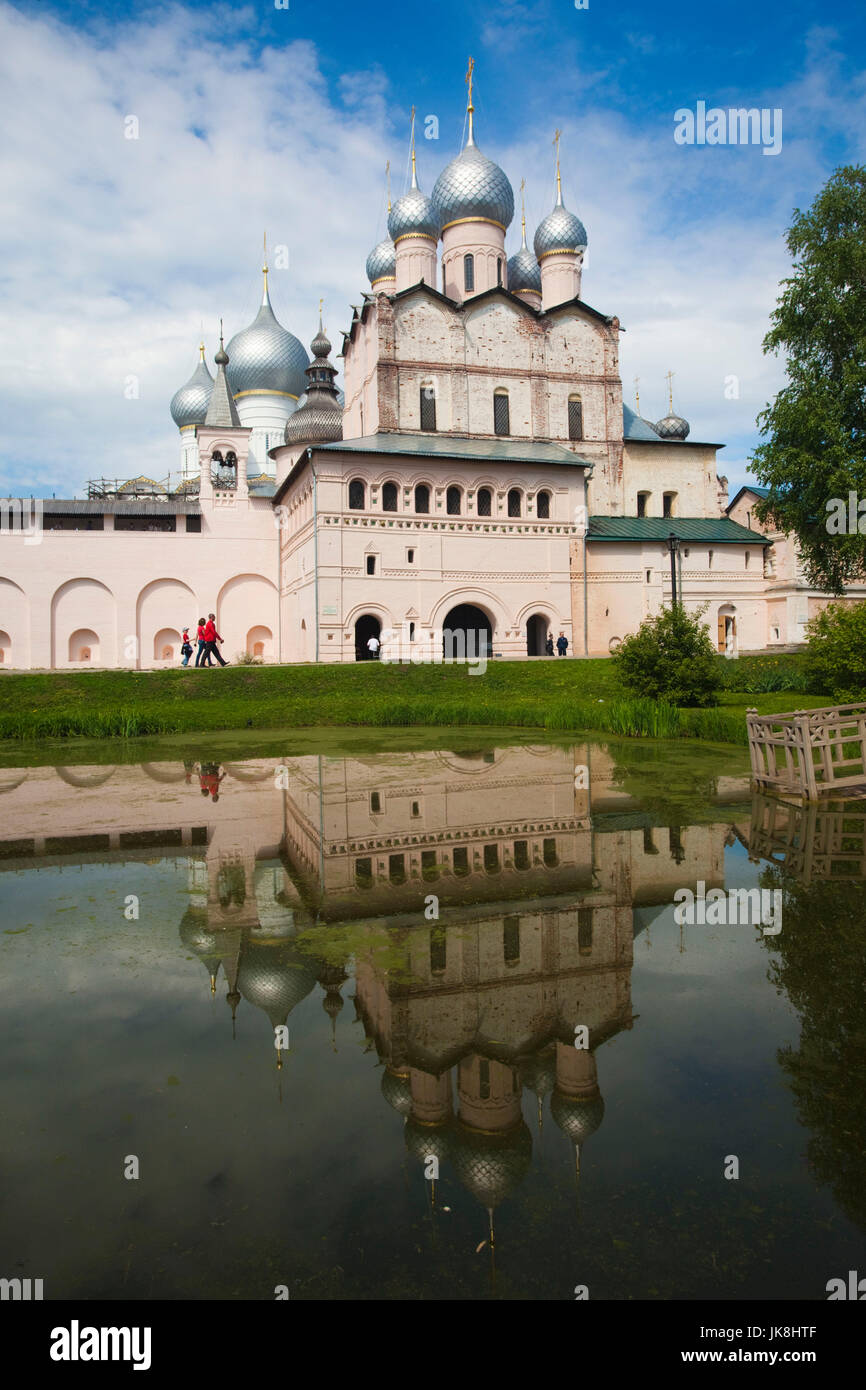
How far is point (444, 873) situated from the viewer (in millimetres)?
5520

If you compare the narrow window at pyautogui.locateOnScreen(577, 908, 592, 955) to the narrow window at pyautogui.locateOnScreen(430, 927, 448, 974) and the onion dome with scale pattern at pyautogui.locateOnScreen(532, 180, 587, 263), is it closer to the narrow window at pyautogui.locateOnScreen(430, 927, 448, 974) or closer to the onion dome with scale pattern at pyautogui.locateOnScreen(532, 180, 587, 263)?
the narrow window at pyautogui.locateOnScreen(430, 927, 448, 974)

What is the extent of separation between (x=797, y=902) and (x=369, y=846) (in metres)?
2.90

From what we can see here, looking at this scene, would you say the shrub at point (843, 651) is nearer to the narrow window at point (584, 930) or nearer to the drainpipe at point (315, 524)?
the narrow window at point (584, 930)

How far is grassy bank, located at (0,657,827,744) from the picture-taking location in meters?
14.7

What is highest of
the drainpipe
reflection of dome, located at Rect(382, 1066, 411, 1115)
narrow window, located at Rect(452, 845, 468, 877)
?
the drainpipe

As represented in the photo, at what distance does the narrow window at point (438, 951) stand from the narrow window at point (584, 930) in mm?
660

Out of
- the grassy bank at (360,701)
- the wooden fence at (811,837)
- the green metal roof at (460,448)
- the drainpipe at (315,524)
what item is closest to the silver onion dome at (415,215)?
the green metal roof at (460,448)

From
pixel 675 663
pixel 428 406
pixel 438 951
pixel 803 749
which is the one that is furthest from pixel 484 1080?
pixel 428 406

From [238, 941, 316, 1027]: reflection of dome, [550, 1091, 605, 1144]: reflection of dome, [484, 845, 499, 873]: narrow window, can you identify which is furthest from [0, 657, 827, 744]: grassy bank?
[550, 1091, 605, 1144]: reflection of dome

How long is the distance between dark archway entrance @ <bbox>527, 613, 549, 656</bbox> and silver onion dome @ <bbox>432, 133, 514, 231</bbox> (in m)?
13.8

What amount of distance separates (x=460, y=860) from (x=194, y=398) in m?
39.2

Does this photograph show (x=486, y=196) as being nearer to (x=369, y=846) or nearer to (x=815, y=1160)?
(x=369, y=846)
